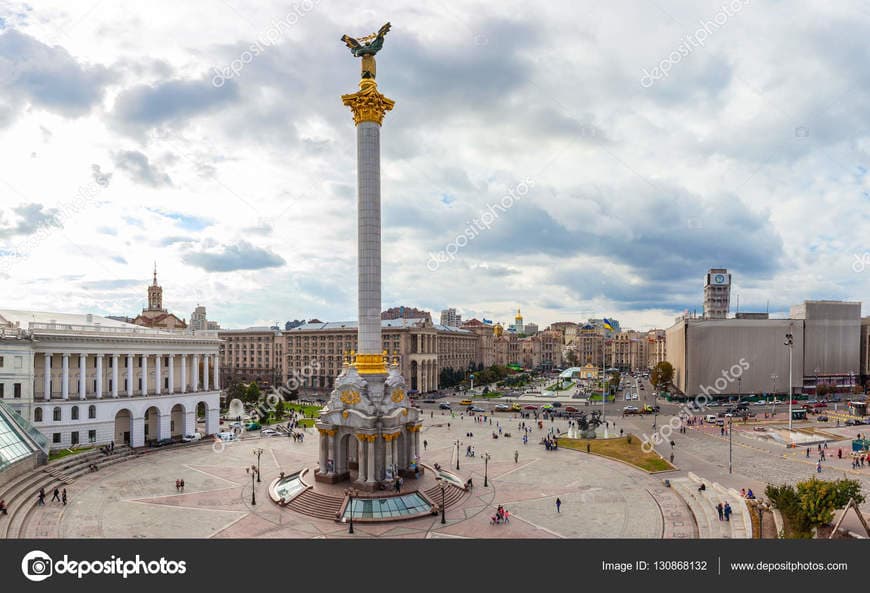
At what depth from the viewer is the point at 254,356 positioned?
152 m

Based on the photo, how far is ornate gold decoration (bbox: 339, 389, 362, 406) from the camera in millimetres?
42531

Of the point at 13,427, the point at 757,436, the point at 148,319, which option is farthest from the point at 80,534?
the point at 148,319

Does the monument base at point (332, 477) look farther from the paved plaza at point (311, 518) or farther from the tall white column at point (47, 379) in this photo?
the tall white column at point (47, 379)

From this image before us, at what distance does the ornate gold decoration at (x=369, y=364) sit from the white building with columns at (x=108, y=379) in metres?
33.5

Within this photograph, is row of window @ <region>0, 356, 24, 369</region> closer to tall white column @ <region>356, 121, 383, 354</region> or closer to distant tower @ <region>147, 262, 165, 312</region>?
tall white column @ <region>356, 121, 383, 354</region>

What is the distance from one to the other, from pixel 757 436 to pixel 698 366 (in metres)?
48.9

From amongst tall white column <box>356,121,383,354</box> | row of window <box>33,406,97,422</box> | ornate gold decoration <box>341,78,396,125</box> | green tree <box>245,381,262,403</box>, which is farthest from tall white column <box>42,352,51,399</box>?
green tree <box>245,381,262,403</box>

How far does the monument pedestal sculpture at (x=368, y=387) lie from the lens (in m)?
41.6

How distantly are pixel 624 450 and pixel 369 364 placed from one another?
107ft

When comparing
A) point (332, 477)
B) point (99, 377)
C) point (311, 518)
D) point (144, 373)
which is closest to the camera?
point (311, 518)

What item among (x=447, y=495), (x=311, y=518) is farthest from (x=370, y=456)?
(x=447, y=495)
